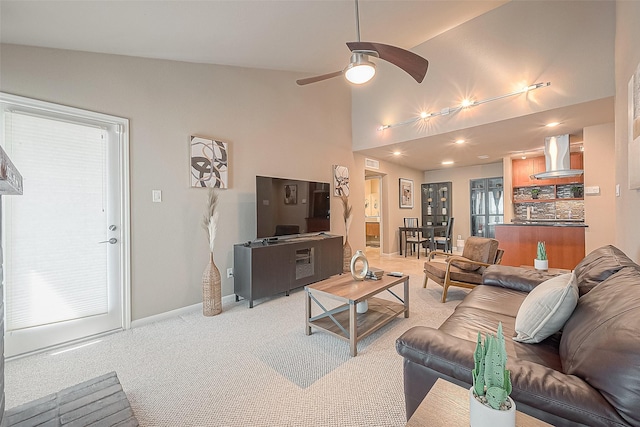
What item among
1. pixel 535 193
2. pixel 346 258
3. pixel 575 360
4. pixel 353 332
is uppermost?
pixel 535 193

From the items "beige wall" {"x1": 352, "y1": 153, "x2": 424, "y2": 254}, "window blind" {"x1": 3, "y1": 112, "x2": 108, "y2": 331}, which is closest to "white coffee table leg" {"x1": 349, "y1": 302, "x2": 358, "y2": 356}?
"window blind" {"x1": 3, "y1": 112, "x2": 108, "y2": 331}

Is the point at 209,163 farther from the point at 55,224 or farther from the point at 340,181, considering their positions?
the point at 340,181

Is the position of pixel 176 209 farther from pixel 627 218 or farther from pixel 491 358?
pixel 627 218

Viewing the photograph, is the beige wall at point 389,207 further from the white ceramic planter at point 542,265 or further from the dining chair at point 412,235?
the white ceramic planter at point 542,265

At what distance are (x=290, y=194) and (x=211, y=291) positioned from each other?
166cm

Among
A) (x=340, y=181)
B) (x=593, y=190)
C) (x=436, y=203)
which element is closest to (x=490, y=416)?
(x=340, y=181)

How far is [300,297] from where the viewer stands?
3.55 m

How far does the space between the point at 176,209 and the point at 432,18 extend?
163 inches

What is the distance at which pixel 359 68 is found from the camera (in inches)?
85.4

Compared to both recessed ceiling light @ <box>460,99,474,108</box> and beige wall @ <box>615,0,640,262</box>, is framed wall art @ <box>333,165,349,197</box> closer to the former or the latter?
recessed ceiling light @ <box>460,99,474,108</box>

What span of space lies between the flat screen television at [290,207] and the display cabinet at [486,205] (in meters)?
4.70

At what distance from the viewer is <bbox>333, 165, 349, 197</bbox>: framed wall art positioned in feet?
16.1

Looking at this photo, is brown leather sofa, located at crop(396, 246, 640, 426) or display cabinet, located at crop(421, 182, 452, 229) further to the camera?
display cabinet, located at crop(421, 182, 452, 229)

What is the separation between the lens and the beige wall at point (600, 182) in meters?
3.71
